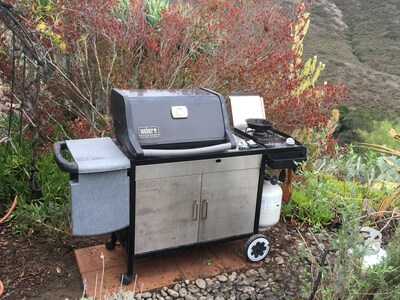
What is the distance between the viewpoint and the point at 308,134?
501cm

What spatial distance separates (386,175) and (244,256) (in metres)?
2.24

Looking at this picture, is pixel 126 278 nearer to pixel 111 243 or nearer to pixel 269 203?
pixel 111 243

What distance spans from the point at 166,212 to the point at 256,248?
90 centimetres

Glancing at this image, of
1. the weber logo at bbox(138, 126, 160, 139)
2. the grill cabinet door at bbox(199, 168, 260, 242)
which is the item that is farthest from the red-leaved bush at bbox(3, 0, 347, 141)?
the weber logo at bbox(138, 126, 160, 139)

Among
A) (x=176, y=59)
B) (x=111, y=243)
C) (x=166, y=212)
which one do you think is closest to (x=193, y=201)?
(x=166, y=212)

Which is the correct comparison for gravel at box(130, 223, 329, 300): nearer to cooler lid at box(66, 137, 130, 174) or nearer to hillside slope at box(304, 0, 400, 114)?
cooler lid at box(66, 137, 130, 174)

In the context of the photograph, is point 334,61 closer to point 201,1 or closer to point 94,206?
point 201,1

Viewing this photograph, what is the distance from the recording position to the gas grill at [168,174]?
241 centimetres

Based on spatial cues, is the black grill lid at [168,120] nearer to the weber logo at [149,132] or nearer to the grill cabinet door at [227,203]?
the weber logo at [149,132]

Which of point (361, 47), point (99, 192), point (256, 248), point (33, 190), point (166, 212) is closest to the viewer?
point (99, 192)

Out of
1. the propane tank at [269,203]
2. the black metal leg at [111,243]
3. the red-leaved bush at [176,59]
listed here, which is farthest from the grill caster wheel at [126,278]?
the red-leaved bush at [176,59]

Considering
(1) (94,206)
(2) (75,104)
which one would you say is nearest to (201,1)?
(2) (75,104)

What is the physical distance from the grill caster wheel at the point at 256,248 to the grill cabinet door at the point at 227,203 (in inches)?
4.2

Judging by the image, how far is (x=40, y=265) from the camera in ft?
9.66
